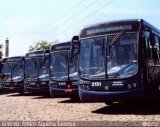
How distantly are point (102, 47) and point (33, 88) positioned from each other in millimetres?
9212

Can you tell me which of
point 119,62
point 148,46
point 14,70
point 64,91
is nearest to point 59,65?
point 64,91

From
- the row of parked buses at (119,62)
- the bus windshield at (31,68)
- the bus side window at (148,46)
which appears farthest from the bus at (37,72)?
the bus side window at (148,46)

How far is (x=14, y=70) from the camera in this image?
77.0ft

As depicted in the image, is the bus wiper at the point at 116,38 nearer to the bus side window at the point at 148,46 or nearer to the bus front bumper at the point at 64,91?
the bus side window at the point at 148,46

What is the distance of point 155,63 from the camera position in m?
12.8

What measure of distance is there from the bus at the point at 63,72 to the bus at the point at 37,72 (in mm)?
1977

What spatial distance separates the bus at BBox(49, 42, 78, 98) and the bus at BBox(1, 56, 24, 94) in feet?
18.2

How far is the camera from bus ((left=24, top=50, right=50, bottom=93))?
20062 mm

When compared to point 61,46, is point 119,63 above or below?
below

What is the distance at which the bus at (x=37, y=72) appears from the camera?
790 inches

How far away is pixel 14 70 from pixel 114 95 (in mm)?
13102

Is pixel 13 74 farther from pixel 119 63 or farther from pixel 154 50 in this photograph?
pixel 119 63

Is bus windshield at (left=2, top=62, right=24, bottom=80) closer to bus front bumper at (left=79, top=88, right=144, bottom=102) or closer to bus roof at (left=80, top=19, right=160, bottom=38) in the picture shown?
bus roof at (left=80, top=19, right=160, bottom=38)

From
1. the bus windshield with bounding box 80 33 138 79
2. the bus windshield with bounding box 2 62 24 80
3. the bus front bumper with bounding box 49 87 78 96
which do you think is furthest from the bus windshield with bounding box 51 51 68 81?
the bus windshield with bounding box 2 62 24 80
